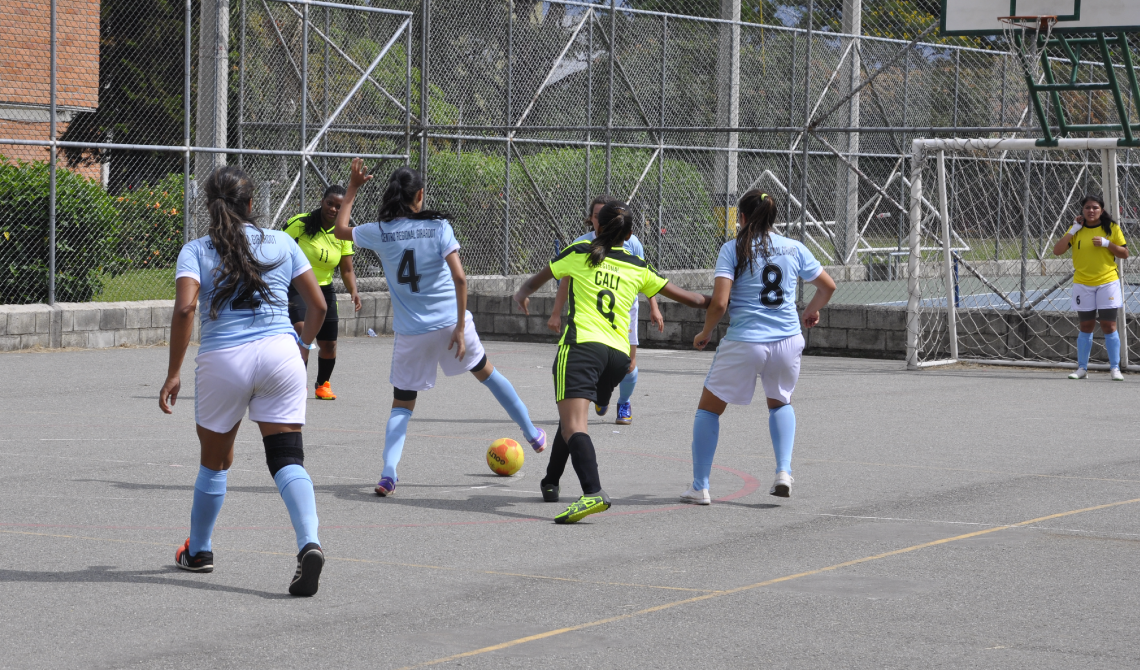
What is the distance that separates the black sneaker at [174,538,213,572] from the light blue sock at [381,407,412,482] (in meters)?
1.93

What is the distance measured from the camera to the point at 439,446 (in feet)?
32.4

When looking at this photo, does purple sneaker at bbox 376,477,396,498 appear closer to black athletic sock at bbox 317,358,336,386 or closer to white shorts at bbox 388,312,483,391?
white shorts at bbox 388,312,483,391

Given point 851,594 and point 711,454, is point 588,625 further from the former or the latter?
point 711,454

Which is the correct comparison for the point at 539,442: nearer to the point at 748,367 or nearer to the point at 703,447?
the point at 703,447

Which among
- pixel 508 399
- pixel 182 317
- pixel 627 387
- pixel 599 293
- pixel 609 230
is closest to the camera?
pixel 182 317

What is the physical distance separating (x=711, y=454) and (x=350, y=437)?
Answer: 3.33m

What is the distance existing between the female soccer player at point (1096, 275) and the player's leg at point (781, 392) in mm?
7874

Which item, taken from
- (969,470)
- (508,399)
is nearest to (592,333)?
(508,399)

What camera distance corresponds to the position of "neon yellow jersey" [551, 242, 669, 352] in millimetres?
7500

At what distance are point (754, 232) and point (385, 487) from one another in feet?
7.97

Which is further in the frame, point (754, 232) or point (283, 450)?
point (754, 232)

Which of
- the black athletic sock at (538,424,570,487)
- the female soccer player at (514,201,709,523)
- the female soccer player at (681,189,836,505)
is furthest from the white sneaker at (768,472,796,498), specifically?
the black athletic sock at (538,424,570,487)

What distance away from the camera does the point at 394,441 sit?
8.02m

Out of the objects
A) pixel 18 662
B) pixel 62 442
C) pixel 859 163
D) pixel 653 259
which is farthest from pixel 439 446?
pixel 859 163
